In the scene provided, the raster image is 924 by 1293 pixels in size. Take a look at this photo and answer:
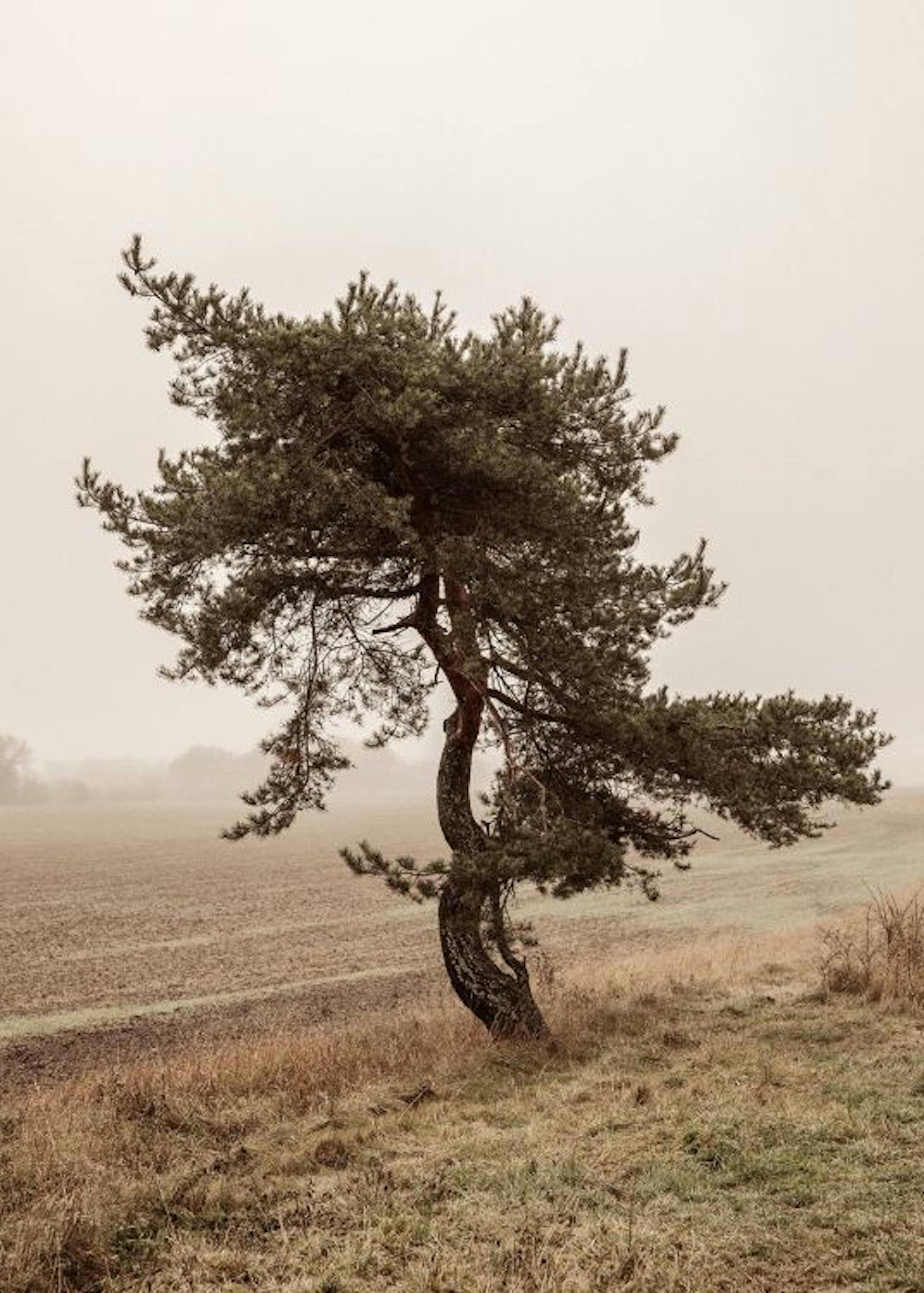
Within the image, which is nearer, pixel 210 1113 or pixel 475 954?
pixel 210 1113

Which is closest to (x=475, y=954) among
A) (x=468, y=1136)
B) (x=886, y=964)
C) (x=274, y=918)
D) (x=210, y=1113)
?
(x=468, y=1136)

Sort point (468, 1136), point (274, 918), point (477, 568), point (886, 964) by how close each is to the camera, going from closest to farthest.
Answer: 1. point (468, 1136)
2. point (477, 568)
3. point (886, 964)
4. point (274, 918)

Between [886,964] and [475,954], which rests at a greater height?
[475,954]

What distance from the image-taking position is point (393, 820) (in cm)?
11000

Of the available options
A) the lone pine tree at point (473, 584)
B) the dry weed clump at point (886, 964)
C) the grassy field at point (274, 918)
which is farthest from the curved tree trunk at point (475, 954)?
the grassy field at point (274, 918)

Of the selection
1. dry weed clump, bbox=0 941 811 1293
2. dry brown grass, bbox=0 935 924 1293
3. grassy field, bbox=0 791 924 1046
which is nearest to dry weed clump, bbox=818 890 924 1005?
dry brown grass, bbox=0 935 924 1293

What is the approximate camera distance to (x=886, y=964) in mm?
13734

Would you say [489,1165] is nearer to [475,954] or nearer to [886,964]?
[475,954]

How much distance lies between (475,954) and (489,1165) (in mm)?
4543

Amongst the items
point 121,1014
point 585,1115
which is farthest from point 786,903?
point 585,1115

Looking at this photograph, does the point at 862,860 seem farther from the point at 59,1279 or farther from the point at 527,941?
the point at 59,1279

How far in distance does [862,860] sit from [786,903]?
56.0 ft

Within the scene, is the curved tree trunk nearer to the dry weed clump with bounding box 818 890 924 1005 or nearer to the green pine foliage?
the green pine foliage

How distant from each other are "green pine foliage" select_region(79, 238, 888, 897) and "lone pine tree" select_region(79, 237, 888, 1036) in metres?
0.03
